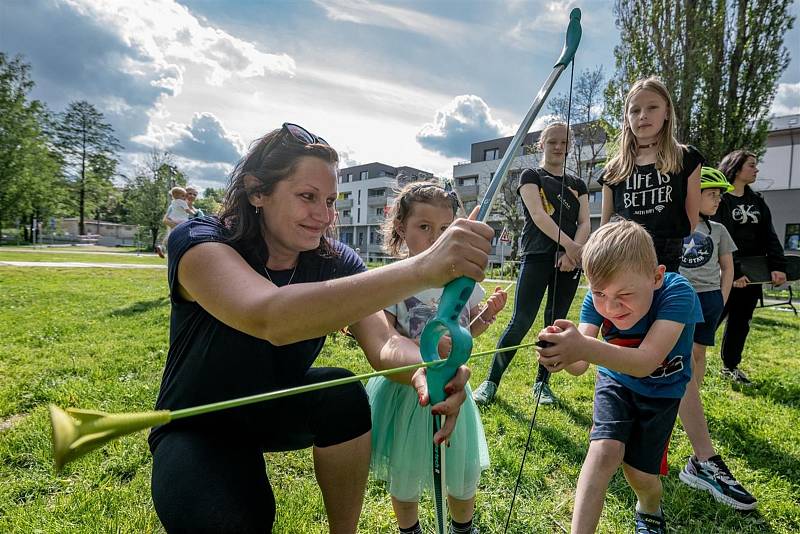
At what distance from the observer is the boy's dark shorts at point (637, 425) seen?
1.81 meters

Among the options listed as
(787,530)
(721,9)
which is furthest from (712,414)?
(721,9)

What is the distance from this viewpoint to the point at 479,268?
120 centimetres

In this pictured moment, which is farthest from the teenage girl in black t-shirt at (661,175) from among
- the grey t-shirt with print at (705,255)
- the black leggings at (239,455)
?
the black leggings at (239,455)

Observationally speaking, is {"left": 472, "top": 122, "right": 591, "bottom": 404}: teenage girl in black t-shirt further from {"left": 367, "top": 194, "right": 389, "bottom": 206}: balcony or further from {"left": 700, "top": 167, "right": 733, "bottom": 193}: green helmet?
{"left": 367, "top": 194, "right": 389, "bottom": 206}: balcony

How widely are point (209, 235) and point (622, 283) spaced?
151 centimetres

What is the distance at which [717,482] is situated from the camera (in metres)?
2.35

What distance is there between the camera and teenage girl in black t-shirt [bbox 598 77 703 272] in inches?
104

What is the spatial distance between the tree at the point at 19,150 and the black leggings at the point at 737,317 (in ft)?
123

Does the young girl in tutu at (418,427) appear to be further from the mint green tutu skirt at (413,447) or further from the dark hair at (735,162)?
the dark hair at (735,162)

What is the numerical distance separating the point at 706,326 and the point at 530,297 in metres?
1.13

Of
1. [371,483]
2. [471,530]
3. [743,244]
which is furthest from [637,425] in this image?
[743,244]

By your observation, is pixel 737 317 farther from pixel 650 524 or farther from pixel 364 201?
pixel 364 201

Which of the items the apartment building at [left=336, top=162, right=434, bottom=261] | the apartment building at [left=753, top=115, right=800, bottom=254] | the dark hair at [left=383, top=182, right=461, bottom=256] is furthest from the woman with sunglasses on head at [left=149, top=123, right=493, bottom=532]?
the apartment building at [left=336, top=162, right=434, bottom=261]

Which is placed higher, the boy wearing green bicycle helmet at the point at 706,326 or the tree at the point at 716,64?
the tree at the point at 716,64
